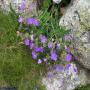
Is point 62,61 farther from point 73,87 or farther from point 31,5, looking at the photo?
point 31,5

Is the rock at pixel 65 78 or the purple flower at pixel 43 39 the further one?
the rock at pixel 65 78

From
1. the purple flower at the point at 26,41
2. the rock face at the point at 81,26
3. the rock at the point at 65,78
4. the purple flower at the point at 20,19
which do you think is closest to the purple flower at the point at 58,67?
the rock at the point at 65,78

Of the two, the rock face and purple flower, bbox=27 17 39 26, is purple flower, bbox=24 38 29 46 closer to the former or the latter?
purple flower, bbox=27 17 39 26

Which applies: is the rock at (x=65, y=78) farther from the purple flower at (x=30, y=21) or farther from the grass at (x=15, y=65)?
the purple flower at (x=30, y=21)

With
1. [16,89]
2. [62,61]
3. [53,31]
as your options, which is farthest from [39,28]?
[16,89]

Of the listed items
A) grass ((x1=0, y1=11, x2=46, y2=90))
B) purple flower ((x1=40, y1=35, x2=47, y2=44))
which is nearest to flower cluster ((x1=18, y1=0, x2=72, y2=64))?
purple flower ((x1=40, y1=35, x2=47, y2=44))

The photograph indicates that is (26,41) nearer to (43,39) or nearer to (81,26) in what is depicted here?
(43,39)

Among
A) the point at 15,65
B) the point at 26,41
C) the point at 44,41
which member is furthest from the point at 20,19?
the point at 15,65
